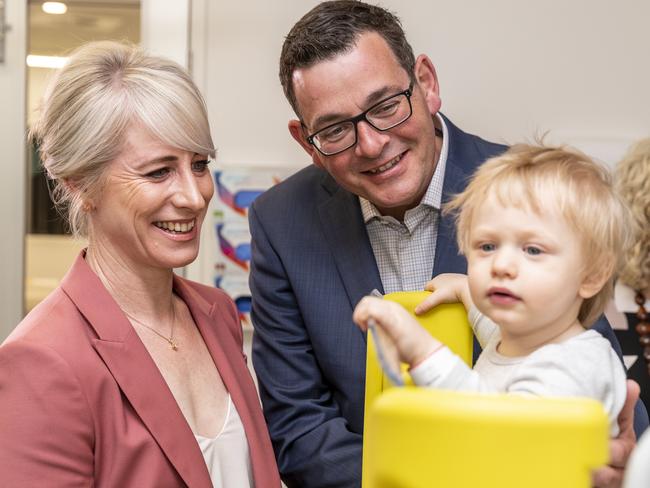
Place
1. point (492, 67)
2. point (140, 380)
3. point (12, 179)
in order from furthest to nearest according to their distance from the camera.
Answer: point (12, 179) < point (492, 67) < point (140, 380)

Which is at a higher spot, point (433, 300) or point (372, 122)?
point (372, 122)

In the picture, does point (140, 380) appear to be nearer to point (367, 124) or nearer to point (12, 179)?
point (367, 124)

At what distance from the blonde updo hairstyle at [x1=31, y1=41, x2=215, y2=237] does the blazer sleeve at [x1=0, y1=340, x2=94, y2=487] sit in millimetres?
342

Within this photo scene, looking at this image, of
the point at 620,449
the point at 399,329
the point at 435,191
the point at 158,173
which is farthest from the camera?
the point at 435,191

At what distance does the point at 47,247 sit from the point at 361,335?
→ 5.79ft

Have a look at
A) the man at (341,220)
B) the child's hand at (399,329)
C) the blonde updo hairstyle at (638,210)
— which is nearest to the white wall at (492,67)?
the blonde updo hairstyle at (638,210)

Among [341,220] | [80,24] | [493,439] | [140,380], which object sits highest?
[80,24]

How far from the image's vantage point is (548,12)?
2879mm

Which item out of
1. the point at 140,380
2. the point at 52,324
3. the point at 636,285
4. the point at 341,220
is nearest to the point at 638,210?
the point at 636,285

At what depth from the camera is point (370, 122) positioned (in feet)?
5.46

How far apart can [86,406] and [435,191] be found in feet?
Result: 2.70

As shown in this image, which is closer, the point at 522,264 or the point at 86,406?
the point at 522,264

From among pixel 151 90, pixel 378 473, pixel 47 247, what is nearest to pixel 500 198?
pixel 378 473

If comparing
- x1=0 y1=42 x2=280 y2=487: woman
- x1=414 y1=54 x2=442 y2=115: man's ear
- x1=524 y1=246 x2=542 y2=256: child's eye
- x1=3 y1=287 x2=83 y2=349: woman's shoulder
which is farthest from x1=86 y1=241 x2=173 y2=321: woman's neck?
x1=524 y1=246 x2=542 y2=256: child's eye
